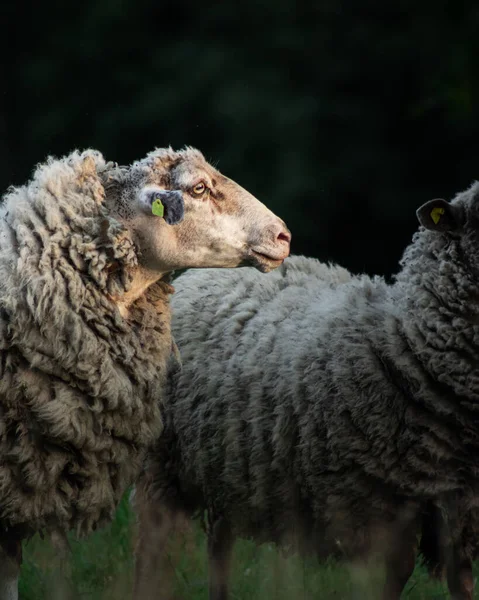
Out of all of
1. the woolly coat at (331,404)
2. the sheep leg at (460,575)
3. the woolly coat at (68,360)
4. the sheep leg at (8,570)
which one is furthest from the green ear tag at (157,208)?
the sheep leg at (460,575)

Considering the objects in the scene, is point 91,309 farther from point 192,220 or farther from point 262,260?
point 262,260

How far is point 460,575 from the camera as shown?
3.66 metres

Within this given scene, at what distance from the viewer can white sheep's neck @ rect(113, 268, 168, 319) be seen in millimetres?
3467

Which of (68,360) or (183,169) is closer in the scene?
(68,360)

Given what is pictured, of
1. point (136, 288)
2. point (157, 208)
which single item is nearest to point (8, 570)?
point (136, 288)

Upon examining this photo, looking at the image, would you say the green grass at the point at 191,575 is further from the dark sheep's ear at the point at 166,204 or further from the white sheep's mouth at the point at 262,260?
the dark sheep's ear at the point at 166,204

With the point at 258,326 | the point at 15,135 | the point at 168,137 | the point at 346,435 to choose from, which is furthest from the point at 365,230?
the point at 346,435

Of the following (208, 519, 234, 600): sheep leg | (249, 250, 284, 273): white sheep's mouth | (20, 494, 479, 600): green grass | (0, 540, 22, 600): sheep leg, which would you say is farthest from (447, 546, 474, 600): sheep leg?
(0, 540, 22, 600): sheep leg

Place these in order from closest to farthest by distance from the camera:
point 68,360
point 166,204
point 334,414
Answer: point 68,360
point 166,204
point 334,414

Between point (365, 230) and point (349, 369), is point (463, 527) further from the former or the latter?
point (365, 230)

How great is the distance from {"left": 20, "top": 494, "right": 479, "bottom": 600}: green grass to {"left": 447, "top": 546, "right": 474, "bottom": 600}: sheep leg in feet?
0.78

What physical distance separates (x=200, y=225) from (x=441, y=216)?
2.78ft

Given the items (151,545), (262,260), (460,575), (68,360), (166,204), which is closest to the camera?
(68,360)

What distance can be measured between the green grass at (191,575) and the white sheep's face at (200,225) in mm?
969
